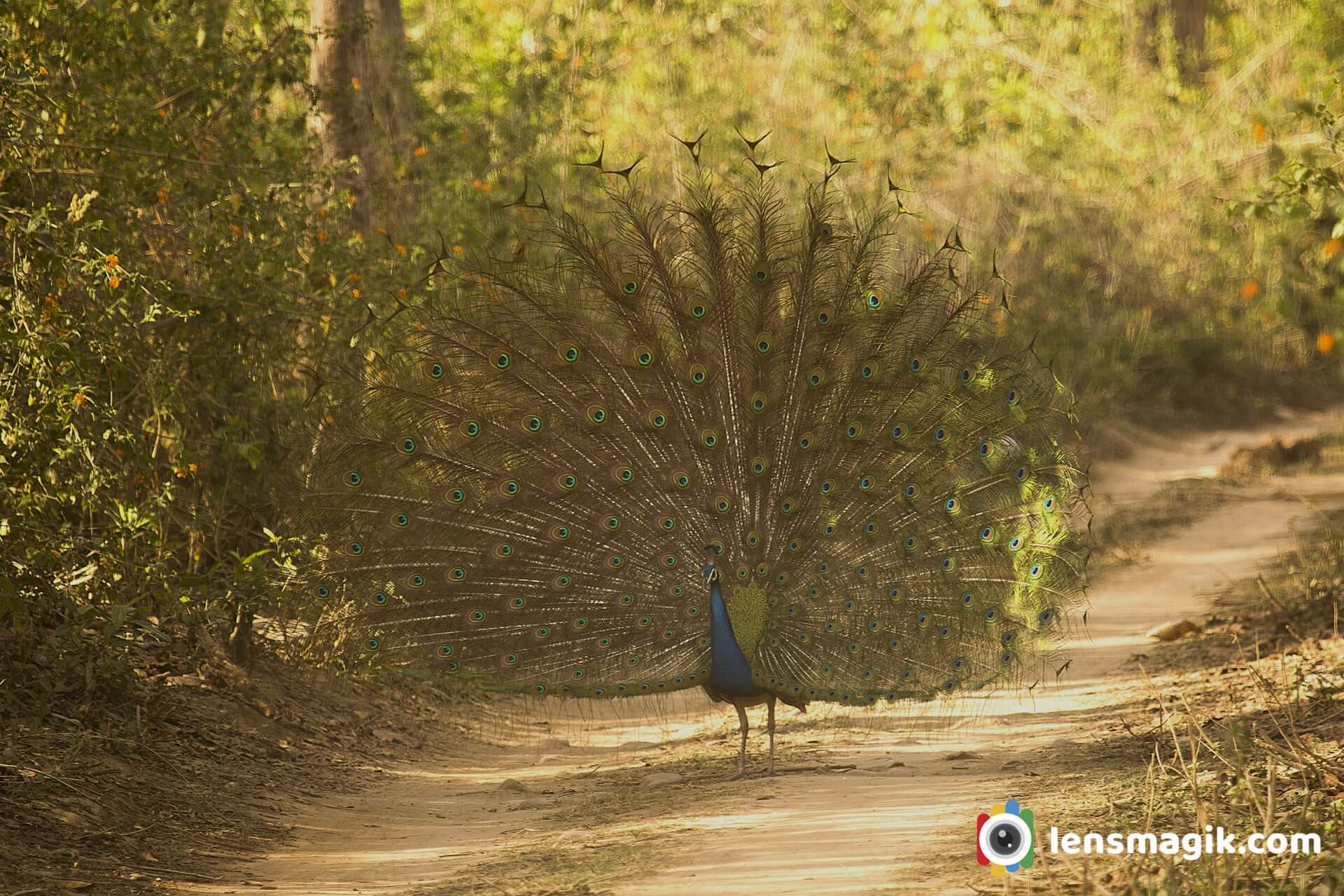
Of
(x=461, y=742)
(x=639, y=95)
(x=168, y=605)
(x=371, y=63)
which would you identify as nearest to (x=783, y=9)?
(x=639, y=95)

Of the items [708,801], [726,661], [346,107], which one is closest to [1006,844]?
[708,801]

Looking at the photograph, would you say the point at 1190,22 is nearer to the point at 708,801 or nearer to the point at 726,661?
the point at 726,661

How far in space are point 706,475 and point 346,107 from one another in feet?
16.1

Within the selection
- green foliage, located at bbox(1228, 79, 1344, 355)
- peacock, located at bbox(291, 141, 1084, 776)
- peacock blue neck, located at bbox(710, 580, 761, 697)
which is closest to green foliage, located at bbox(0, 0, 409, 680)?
peacock, located at bbox(291, 141, 1084, 776)

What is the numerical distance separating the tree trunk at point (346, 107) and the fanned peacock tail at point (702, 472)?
3.72 meters

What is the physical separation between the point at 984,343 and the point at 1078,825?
8.79ft

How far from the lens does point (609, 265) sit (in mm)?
7164

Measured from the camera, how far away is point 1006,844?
5090 mm

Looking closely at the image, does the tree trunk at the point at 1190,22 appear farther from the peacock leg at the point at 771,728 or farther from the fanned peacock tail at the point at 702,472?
the peacock leg at the point at 771,728

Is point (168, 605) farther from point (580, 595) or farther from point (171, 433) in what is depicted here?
point (580, 595)

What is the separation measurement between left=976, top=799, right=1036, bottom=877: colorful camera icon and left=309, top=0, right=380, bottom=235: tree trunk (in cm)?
704

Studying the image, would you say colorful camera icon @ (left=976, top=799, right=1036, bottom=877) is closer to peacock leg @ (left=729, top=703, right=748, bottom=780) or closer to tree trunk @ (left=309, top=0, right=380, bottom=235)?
peacock leg @ (left=729, top=703, right=748, bottom=780)

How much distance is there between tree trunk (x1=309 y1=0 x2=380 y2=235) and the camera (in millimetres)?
10391

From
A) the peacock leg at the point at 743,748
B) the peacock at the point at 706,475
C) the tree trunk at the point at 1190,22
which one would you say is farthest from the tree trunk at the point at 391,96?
the tree trunk at the point at 1190,22
